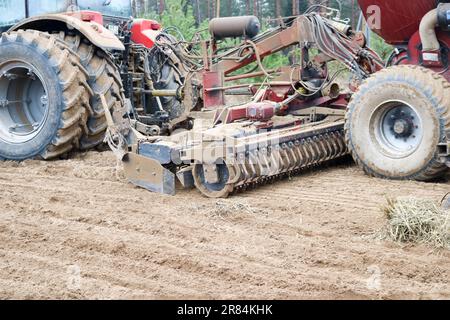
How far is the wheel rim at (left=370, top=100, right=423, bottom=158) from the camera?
575 cm

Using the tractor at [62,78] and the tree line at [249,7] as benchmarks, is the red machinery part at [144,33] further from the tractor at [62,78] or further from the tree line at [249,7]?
the tree line at [249,7]

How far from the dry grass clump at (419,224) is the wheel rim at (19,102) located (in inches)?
159

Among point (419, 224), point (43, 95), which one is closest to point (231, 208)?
point (419, 224)

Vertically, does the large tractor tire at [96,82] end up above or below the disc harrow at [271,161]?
above

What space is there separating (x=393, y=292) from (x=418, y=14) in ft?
12.1

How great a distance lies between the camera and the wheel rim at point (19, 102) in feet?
22.8

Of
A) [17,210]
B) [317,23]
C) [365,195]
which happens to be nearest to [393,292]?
[365,195]

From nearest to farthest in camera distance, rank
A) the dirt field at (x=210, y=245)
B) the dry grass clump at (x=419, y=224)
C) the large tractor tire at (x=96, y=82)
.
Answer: the dirt field at (x=210, y=245) < the dry grass clump at (x=419, y=224) < the large tractor tire at (x=96, y=82)

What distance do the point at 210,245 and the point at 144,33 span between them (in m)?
4.75

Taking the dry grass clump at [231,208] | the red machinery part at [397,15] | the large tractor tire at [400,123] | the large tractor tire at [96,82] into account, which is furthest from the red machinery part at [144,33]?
the dry grass clump at [231,208]

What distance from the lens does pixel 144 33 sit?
26.9ft

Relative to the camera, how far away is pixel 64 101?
21.0ft

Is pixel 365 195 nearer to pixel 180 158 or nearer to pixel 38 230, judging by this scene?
pixel 180 158

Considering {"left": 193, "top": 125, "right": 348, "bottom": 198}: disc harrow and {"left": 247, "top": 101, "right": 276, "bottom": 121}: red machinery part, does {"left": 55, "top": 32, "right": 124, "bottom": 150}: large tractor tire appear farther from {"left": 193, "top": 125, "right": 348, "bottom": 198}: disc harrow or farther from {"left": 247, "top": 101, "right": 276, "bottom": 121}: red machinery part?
{"left": 193, "top": 125, "right": 348, "bottom": 198}: disc harrow
